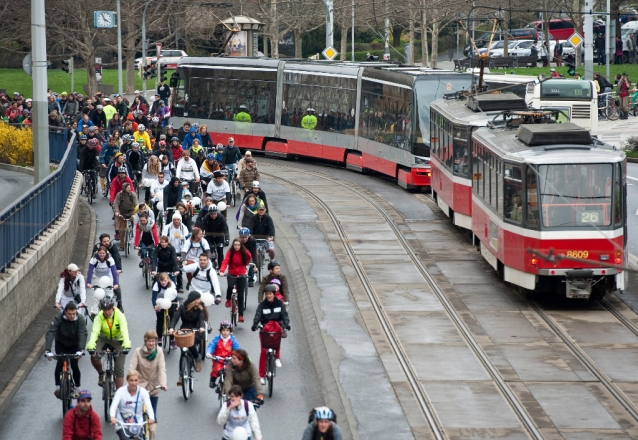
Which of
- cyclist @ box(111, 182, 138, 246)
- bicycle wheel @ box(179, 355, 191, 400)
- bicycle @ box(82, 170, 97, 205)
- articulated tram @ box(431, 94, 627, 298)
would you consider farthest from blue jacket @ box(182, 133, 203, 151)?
bicycle wheel @ box(179, 355, 191, 400)

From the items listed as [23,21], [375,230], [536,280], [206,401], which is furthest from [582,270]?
[23,21]

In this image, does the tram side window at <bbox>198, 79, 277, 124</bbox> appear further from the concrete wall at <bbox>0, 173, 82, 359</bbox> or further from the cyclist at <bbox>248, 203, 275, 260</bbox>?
the cyclist at <bbox>248, 203, 275, 260</bbox>

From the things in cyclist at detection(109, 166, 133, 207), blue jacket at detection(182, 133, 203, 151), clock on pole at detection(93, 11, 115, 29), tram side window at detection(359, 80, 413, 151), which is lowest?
cyclist at detection(109, 166, 133, 207)

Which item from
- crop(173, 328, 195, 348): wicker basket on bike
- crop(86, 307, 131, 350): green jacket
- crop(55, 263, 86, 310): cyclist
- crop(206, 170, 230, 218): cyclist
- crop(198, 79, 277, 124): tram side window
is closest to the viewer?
crop(86, 307, 131, 350): green jacket

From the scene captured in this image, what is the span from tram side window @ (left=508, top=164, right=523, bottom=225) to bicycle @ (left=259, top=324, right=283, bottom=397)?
5632 millimetres

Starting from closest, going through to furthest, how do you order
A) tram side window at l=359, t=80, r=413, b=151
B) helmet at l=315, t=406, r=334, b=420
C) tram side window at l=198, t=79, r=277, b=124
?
helmet at l=315, t=406, r=334, b=420
tram side window at l=359, t=80, r=413, b=151
tram side window at l=198, t=79, r=277, b=124

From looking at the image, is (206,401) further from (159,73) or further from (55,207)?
(159,73)

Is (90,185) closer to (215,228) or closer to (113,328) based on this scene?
(215,228)

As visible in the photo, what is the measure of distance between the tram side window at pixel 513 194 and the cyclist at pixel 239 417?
8779 millimetres

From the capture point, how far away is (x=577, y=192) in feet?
63.1

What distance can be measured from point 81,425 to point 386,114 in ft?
73.7

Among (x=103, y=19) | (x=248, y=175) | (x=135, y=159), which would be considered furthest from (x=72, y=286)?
(x=103, y=19)

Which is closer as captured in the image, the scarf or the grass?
the scarf

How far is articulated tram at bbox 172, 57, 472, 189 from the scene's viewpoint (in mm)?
31875
